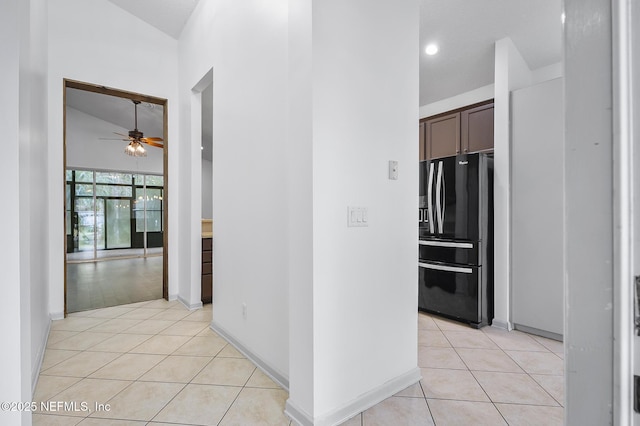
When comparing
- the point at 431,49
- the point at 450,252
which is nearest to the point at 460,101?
the point at 431,49

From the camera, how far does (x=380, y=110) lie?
6.28 ft

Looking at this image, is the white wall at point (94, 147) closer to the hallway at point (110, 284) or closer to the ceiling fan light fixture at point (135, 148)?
the ceiling fan light fixture at point (135, 148)

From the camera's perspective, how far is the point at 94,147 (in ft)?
26.1

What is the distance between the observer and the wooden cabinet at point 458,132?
12.0 ft

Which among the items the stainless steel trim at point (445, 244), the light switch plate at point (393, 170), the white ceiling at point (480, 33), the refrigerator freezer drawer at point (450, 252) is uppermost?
the white ceiling at point (480, 33)

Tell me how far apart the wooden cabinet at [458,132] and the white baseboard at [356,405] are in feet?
9.25

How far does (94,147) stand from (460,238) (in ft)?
28.9

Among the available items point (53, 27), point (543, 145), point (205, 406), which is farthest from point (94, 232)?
point (543, 145)

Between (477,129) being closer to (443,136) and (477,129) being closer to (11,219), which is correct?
(443,136)

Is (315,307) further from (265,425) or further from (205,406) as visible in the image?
(205,406)

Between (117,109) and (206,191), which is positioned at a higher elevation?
(117,109)

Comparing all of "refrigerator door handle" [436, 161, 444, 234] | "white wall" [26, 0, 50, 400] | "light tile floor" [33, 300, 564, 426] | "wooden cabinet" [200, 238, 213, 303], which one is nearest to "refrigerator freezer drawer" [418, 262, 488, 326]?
"light tile floor" [33, 300, 564, 426]

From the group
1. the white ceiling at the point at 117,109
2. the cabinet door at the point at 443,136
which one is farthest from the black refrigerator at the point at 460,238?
the white ceiling at the point at 117,109

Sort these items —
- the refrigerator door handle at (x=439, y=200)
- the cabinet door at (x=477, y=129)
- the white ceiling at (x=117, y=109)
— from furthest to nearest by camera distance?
1. the white ceiling at (x=117, y=109)
2. the cabinet door at (x=477, y=129)
3. the refrigerator door handle at (x=439, y=200)
